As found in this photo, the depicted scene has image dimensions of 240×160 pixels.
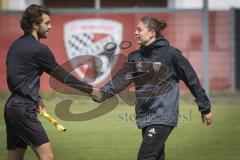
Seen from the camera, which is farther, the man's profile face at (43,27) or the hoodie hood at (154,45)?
the hoodie hood at (154,45)

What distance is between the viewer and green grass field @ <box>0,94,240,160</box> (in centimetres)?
1080

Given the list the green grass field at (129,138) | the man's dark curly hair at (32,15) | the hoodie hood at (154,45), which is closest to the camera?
the man's dark curly hair at (32,15)

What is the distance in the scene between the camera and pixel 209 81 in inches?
808

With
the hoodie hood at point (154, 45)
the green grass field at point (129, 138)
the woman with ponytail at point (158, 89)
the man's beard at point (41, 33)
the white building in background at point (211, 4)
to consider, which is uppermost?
the man's beard at point (41, 33)

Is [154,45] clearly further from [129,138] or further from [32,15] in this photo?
[129,138]

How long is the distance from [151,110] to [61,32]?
1317cm

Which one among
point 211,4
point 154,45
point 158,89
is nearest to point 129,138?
point 158,89

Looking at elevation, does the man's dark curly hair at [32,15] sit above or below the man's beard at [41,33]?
above

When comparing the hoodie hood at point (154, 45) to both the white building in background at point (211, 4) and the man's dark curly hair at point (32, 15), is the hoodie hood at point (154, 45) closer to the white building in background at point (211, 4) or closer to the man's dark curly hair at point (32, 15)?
the man's dark curly hair at point (32, 15)

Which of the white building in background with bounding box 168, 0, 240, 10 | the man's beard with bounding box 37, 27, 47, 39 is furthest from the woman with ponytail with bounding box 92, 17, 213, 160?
the white building in background with bounding box 168, 0, 240, 10

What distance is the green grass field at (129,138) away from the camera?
10.8 m

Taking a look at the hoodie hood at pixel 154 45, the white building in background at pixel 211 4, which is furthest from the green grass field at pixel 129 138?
the white building in background at pixel 211 4

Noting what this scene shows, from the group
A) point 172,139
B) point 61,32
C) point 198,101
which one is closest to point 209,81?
point 61,32

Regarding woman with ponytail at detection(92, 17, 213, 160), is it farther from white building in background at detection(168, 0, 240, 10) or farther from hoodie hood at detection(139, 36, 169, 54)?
white building in background at detection(168, 0, 240, 10)
